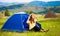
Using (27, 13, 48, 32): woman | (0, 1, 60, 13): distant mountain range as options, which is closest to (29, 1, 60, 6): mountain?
(0, 1, 60, 13): distant mountain range

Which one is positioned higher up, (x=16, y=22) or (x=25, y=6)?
(x=25, y=6)

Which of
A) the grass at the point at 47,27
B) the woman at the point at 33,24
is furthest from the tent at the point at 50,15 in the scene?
the woman at the point at 33,24

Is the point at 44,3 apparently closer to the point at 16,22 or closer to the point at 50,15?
the point at 50,15

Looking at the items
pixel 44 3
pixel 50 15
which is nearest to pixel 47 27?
pixel 50 15

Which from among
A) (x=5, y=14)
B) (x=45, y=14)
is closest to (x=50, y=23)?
(x=45, y=14)

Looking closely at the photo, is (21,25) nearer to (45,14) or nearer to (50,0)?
(45,14)

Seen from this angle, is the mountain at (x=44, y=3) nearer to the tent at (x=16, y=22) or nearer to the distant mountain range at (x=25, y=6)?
the distant mountain range at (x=25, y=6)

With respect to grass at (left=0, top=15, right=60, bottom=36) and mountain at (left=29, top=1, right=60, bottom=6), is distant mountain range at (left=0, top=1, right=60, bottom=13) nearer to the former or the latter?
mountain at (left=29, top=1, right=60, bottom=6)

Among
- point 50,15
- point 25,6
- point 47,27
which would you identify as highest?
point 25,6

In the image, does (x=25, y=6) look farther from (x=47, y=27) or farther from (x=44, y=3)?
(x=47, y=27)
